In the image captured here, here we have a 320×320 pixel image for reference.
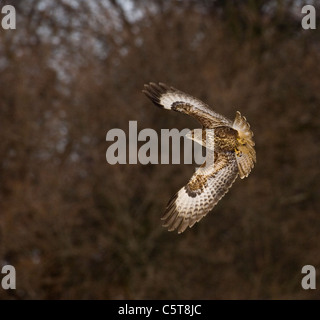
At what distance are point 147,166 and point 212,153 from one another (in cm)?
884

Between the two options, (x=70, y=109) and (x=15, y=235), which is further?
(x=70, y=109)

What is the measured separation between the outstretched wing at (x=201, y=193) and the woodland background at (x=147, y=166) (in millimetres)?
7570

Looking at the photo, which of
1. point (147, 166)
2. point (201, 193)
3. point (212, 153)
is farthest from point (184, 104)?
point (147, 166)

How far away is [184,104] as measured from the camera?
172 inches

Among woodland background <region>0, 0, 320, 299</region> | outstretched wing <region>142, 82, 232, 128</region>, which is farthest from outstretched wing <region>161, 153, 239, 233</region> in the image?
woodland background <region>0, 0, 320, 299</region>

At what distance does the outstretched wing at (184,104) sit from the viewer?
12.4ft

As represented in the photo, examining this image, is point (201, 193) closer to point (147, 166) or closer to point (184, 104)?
point (184, 104)

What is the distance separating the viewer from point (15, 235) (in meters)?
12.3

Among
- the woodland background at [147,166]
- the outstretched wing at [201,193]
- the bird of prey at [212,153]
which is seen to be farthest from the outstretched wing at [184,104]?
the woodland background at [147,166]

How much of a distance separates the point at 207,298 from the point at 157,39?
14.2 ft

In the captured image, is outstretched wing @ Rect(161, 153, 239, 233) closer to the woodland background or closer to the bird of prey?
the bird of prey

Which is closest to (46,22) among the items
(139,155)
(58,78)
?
(58,78)

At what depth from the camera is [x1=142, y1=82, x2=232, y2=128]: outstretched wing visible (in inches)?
149
